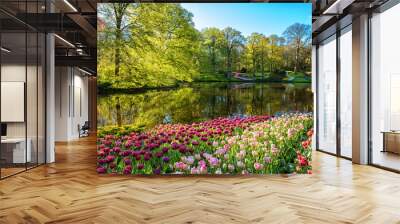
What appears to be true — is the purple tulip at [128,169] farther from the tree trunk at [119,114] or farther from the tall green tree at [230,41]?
the tall green tree at [230,41]

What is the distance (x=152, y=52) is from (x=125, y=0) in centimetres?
104

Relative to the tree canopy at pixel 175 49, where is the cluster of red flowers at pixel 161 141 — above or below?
below

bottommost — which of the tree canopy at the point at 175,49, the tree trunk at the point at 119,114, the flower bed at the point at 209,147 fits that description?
the flower bed at the point at 209,147

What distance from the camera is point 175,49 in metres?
6.23

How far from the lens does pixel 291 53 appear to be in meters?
6.25

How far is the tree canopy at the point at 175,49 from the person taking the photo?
6.18 m

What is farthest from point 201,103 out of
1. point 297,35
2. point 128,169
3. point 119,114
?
point 297,35

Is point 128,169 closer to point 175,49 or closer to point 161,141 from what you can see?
point 161,141

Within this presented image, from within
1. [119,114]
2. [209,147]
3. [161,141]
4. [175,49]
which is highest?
[175,49]

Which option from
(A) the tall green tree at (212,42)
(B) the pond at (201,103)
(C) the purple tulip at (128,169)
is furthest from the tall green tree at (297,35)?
(C) the purple tulip at (128,169)

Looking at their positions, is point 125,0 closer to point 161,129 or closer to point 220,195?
point 161,129

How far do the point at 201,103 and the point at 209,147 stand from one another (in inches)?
28.1

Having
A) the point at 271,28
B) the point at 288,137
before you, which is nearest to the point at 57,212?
the point at 288,137

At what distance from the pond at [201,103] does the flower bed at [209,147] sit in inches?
5.7
